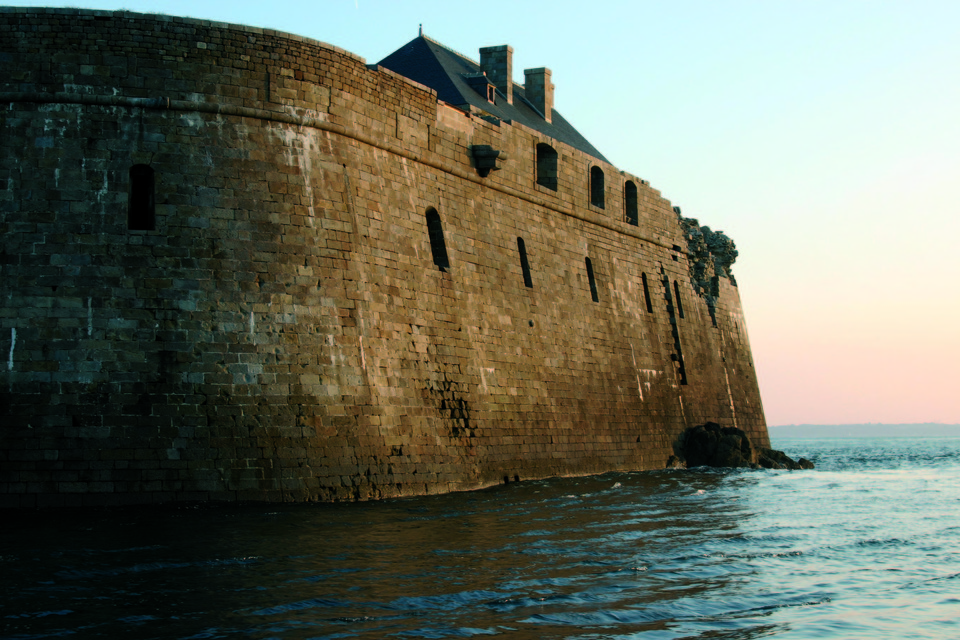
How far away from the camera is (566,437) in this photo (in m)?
23.1

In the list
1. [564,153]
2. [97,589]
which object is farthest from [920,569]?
[564,153]

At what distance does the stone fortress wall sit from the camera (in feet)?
46.9

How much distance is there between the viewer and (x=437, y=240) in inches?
797

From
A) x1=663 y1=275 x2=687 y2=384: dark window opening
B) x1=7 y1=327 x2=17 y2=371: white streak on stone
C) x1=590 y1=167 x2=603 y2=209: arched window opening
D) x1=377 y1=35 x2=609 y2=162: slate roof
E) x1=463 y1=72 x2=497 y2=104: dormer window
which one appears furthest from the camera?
x1=663 y1=275 x2=687 y2=384: dark window opening

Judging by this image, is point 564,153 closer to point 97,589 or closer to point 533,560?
point 533,560

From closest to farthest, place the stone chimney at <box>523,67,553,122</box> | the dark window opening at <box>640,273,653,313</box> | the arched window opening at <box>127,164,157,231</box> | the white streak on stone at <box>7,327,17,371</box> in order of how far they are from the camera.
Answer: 1. the white streak on stone at <box>7,327,17,371</box>
2. the arched window opening at <box>127,164,157,231</box>
3. the dark window opening at <box>640,273,653,313</box>
4. the stone chimney at <box>523,67,553,122</box>

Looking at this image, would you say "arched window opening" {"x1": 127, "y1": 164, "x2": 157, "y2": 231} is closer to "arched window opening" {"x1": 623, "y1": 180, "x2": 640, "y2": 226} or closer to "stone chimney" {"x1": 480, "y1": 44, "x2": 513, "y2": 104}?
"arched window opening" {"x1": 623, "y1": 180, "x2": 640, "y2": 226}

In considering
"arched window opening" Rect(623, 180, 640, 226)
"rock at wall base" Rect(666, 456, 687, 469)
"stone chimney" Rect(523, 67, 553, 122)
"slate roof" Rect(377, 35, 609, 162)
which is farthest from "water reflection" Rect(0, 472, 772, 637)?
"stone chimney" Rect(523, 67, 553, 122)

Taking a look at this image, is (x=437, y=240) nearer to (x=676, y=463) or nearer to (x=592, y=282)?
(x=592, y=282)

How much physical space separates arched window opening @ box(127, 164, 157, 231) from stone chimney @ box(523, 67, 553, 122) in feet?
64.7

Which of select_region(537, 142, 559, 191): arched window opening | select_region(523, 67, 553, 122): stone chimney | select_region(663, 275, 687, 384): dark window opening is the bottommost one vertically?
select_region(663, 275, 687, 384): dark window opening

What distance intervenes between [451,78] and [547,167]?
5.15 metres

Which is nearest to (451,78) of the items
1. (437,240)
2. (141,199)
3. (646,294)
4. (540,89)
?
(540,89)

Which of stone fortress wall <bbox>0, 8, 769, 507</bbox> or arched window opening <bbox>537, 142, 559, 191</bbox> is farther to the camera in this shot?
arched window opening <bbox>537, 142, 559, 191</bbox>
